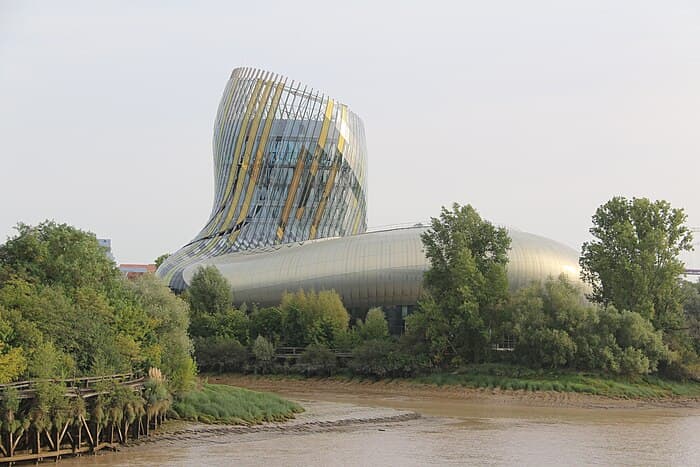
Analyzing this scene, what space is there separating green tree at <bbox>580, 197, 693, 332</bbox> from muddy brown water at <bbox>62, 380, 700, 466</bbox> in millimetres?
12136

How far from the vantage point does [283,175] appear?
11100cm

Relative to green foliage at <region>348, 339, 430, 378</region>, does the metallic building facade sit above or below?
above

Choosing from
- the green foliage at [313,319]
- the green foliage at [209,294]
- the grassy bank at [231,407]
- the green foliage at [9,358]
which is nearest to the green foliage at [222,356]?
the green foliage at [313,319]

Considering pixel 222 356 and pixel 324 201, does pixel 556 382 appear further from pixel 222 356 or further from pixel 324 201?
pixel 324 201

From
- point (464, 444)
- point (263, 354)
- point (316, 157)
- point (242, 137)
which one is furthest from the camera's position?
point (242, 137)

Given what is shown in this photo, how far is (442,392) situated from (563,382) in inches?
269

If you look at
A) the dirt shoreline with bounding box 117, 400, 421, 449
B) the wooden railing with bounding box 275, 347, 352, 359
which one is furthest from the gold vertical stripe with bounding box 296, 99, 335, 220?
the dirt shoreline with bounding box 117, 400, 421, 449

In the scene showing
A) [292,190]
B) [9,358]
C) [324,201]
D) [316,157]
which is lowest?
[9,358]

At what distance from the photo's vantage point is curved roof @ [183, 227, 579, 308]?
9088 centimetres

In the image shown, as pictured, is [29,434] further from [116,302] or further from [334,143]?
[334,143]

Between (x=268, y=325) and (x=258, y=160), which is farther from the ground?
(x=258, y=160)

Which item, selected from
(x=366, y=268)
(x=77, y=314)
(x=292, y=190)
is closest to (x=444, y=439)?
(x=77, y=314)

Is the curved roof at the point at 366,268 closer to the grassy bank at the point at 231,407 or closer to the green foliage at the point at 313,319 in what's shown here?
the green foliage at the point at 313,319

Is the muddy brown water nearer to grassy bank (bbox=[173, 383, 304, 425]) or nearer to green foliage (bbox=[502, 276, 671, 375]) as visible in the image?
grassy bank (bbox=[173, 383, 304, 425])
